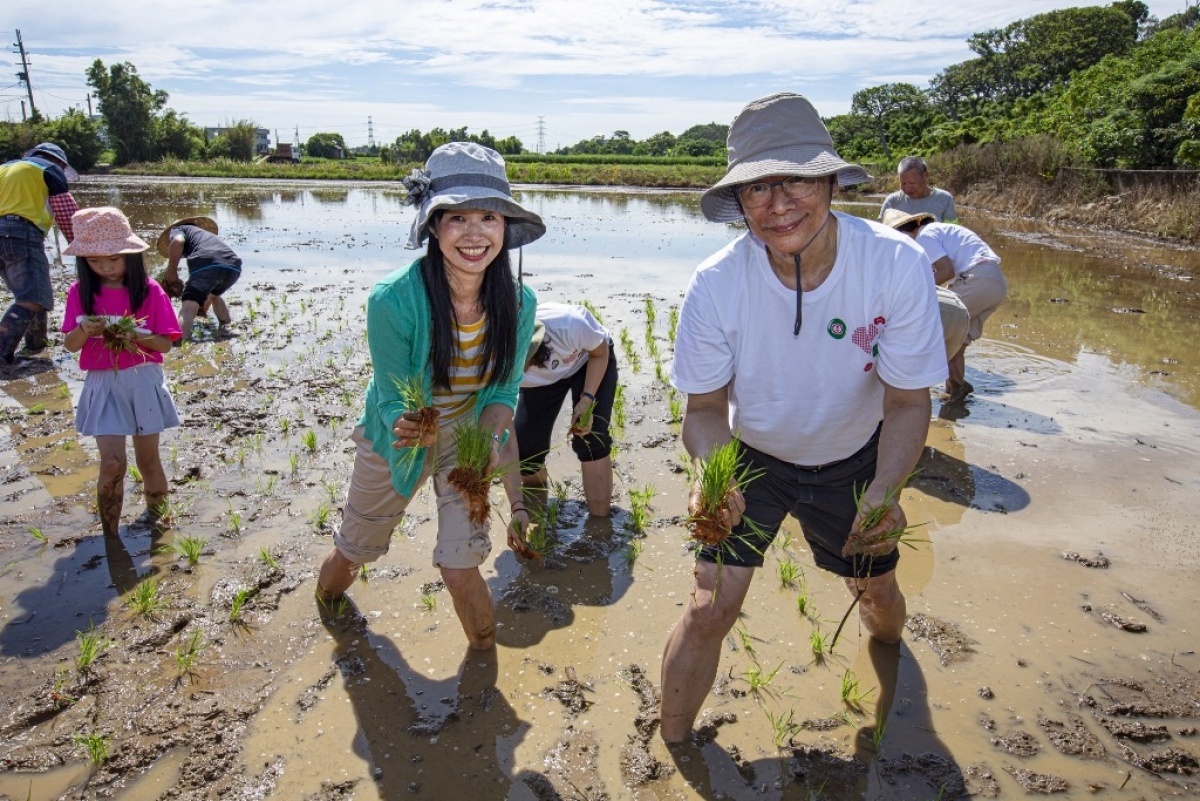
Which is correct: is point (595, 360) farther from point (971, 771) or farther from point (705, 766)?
point (971, 771)

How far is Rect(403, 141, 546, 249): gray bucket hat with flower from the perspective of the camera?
8.54 ft

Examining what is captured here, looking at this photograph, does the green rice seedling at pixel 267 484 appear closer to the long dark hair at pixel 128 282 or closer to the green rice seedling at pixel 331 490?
the green rice seedling at pixel 331 490

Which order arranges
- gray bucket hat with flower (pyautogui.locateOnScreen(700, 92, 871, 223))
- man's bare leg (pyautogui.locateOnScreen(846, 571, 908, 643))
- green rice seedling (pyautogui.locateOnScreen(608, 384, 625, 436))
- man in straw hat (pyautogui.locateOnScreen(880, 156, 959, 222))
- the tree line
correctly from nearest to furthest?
gray bucket hat with flower (pyautogui.locateOnScreen(700, 92, 871, 223)) < man's bare leg (pyautogui.locateOnScreen(846, 571, 908, 643)) < green rice seedling (pyautogui.locateOnScreen(608, 384, 625, 436)) < man in straw hat (pyautogui.locateOnScreen(880, 156, 959, 222)) < the tree line

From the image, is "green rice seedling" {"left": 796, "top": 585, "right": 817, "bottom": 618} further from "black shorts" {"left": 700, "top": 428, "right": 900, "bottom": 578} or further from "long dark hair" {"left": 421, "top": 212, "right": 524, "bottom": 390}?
"long dark hair" {"left": 421, "top": 212, "right": 524, "bottom": 390}

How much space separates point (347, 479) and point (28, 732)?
→ 219 centimetres

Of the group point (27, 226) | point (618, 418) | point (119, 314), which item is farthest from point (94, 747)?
point (27, 226)

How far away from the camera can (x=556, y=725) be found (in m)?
2.78

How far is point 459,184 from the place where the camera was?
2.67 m

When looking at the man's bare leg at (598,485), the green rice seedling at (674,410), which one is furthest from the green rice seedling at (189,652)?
the green rice seedling at (674,410)

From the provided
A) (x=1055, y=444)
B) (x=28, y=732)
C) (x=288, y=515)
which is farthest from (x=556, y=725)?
(x=1055, y=444)

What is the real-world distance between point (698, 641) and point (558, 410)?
2017 mm

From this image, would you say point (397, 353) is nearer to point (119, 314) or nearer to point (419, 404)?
point (419, 404)

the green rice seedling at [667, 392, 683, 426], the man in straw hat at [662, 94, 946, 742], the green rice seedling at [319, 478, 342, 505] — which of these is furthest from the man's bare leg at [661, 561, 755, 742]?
the green rice seedling at [667, 392, 683, 426]

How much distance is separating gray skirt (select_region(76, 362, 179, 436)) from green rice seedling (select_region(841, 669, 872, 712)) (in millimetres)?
3384
